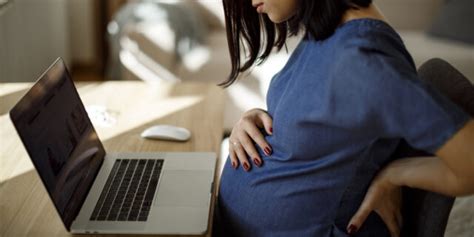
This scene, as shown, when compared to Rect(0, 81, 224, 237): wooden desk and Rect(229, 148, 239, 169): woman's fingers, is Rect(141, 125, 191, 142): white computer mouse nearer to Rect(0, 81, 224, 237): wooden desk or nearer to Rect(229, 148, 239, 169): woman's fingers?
Rect(0, 81, 224, 237): wooden desk

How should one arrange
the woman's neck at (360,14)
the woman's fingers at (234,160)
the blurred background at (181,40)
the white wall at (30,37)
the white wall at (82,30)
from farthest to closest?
1. the white wall at (82,30)
2. the blurred background at (181,40)
3. the white wall at (30,37)
4. the woman's fingers at (234,160)
5. the woman's neck at (360,14)

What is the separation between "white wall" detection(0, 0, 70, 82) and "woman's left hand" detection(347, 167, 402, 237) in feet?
5.99

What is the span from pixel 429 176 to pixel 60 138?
2.11ft

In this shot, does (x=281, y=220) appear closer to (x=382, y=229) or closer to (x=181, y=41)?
(x=382, y=229)

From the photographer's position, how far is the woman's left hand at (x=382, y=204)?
1026mm

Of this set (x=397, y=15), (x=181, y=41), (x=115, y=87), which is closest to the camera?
(x=115, y=87)

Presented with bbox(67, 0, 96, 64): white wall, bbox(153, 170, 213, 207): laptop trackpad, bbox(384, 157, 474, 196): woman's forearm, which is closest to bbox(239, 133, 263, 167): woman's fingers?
bbox(153, 170, 213, 207): laptop trackpad

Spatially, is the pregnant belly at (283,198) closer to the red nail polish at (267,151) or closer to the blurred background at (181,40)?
the red nail polish at (267,151)

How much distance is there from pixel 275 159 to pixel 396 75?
33 cm

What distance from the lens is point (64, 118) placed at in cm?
115

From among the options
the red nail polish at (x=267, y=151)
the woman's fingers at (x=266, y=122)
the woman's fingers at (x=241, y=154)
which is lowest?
the woman's fingers at (x=241, y=154)

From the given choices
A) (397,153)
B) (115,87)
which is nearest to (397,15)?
(115,87)

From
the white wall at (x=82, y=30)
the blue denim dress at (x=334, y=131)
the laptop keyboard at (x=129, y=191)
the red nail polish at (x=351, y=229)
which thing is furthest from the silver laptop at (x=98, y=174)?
the white wall at (x=82, y=30)

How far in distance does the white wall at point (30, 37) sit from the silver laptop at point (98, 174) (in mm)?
1358
